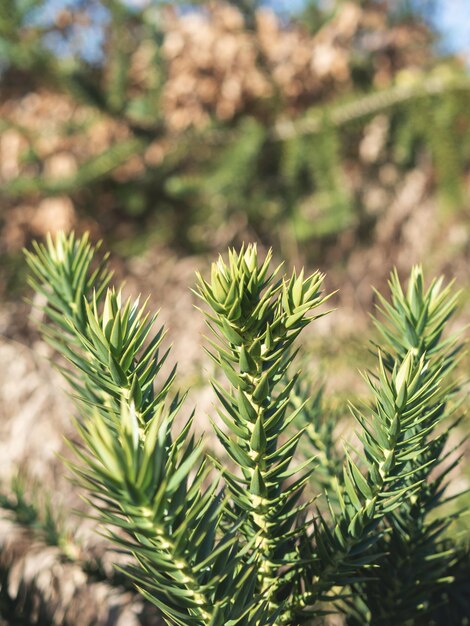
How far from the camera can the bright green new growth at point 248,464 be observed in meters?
0.36

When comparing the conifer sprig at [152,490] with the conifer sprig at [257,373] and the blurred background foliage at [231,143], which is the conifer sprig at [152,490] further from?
the blurred background foliage at [231,143]

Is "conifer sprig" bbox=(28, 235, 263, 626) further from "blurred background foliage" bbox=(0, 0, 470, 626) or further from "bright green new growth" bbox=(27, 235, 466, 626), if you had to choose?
"blurred background foliage" bbox=(0, 0, 470, 626)

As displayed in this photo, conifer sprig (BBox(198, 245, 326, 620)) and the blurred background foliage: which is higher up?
the blurred background foliage

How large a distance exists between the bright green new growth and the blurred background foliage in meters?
1.10

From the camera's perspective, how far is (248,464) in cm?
43

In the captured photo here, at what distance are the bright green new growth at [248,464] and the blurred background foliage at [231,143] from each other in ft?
3.62

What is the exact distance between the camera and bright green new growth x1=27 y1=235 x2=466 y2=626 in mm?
358

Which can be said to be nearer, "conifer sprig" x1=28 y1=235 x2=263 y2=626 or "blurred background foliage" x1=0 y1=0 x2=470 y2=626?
"conifer sprig" x1=28 y1=235 x2=263 y2=626

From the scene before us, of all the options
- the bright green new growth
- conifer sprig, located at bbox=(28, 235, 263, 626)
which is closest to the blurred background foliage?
the bright green new growth

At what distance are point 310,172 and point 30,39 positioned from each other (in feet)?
3.58

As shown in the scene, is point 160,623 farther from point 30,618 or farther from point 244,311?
point 244,311

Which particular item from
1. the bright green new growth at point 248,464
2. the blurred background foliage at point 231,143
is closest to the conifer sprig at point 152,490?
the bright green new growth at point 248,464

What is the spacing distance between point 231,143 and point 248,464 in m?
1.69

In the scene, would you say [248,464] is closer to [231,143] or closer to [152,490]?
[152,490]
